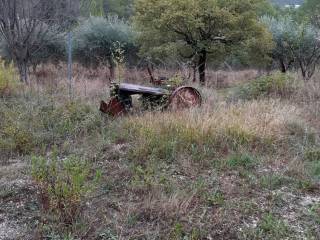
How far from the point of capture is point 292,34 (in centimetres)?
1396

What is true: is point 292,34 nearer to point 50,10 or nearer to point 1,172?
point 50,10

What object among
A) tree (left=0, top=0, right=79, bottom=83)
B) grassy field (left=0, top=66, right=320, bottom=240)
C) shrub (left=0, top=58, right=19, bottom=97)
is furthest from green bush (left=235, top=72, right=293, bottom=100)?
tree (left=0, top=0, right=79, bottom=83)

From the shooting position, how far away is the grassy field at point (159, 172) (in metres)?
3.55

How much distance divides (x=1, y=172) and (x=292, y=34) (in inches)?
459

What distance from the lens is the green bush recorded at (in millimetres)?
8453

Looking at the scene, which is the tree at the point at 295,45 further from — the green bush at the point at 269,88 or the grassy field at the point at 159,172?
the grassy field at the point at 159,172

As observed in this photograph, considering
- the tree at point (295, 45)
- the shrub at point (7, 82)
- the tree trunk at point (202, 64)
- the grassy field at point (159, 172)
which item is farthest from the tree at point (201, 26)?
the grassy field at point (159, 172)

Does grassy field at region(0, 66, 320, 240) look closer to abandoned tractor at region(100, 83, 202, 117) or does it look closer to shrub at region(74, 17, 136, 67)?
abandoned tractor at region(100, 83, 202, 117)

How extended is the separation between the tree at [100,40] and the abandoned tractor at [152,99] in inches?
320

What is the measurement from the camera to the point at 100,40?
1498cm

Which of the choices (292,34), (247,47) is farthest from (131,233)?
(292,34)

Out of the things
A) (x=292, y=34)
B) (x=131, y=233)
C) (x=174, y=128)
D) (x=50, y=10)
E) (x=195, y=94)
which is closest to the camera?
(x=131, y=233)

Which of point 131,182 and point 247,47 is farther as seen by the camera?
point 247,47

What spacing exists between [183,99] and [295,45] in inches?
345
